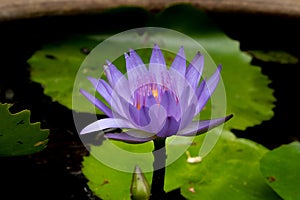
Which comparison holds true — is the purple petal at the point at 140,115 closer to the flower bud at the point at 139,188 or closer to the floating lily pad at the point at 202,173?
the flower bud at the point at 139,188

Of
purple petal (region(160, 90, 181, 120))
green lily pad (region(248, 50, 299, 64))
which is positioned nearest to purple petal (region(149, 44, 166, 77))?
purple petal (region(160, 90, 181, 120))

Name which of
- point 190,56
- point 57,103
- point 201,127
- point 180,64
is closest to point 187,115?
point 201,127

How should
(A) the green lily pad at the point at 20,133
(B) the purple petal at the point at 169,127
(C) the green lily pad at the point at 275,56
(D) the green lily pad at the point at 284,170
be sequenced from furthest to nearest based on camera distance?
(C) the green lily pad at the point at 275,56, (D) the green lily pad at the point at 284,170, (A) the green lily pad at the point at 20,133, (B) the purple petal at the point at 169,127

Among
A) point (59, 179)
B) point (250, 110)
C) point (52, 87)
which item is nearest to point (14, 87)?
point (52, 87)

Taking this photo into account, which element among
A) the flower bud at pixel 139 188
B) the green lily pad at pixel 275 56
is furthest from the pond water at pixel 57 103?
the flower bud at pixel 139 188

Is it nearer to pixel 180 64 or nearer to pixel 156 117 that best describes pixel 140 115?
pixel 156 117

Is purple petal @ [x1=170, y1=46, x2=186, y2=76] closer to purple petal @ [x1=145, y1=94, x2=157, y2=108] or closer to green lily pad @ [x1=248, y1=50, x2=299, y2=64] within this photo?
purple petal @ [x1=145, y1=94, x2=157, y2=108]

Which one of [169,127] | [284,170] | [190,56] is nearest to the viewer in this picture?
[169,127]
